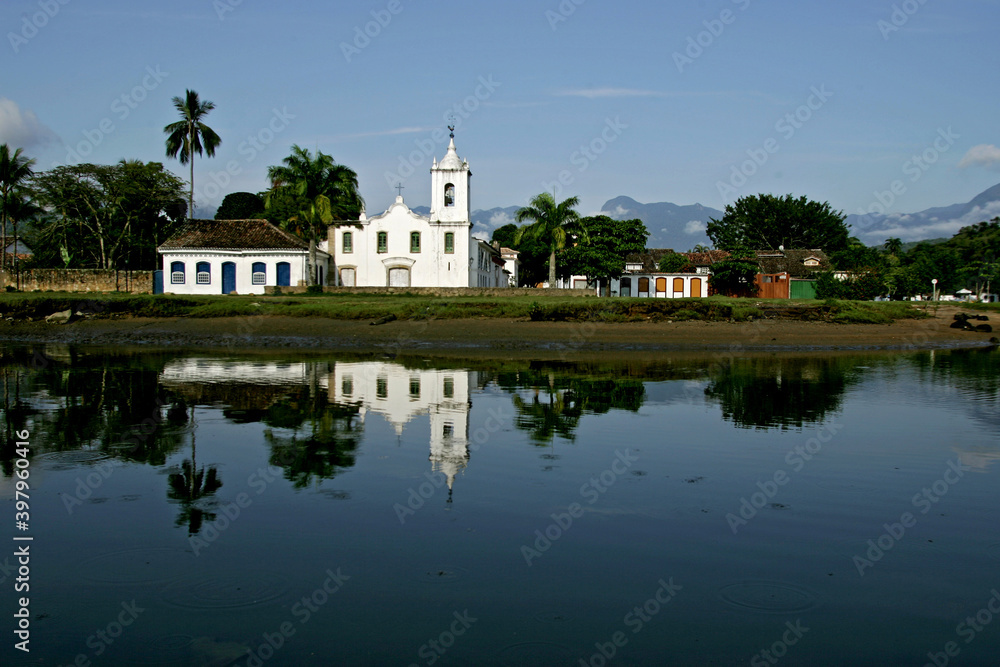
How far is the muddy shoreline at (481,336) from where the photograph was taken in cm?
3447

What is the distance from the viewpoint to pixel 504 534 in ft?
27.3

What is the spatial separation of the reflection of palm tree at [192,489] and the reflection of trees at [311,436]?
95 centimetres

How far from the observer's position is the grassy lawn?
38656 mm

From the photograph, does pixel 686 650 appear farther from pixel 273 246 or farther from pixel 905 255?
pixel 905 255

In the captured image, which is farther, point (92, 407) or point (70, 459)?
point (92, 407)

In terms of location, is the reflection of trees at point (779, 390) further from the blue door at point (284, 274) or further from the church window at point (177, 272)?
the church window at point (177, 272)

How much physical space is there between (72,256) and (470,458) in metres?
63.6

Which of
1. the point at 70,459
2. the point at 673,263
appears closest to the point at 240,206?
the point at 673,263

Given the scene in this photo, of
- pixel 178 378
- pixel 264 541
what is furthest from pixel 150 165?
pixel 264 541

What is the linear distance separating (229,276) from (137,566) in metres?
50.0

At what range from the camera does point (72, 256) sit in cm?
6531
